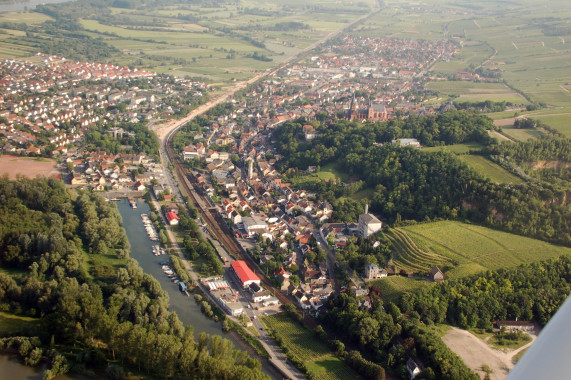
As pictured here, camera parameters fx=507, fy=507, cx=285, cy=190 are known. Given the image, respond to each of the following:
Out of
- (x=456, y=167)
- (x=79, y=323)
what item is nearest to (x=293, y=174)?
(x=456, y=167)

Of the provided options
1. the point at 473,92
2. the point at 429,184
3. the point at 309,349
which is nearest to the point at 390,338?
the point at 309,349

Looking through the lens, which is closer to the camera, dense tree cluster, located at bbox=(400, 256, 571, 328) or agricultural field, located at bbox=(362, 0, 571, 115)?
dense tree cluster, located at bbox=(400, 256, 571, 328)

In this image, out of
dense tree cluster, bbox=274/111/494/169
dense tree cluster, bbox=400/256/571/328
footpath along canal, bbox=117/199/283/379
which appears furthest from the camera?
dense tree cluster, bbox=274/111/494/169

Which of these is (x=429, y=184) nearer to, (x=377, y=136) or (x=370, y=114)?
(x=377, y=136)

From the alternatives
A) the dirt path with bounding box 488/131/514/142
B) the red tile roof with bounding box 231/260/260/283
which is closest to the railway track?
the red tile roof with bounding box 231/260/260/283

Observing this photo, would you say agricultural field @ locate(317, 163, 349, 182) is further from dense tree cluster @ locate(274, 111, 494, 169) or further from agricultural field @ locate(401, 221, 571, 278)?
agricultural field @ locate(401, 221, 571, 278)

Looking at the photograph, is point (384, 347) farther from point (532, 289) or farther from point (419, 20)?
point (419, 20)
